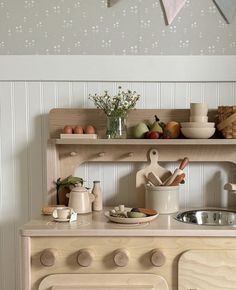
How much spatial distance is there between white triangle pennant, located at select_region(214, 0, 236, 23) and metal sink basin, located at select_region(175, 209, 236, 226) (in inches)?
35.9

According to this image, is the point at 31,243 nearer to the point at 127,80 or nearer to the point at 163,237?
the point at 163,237

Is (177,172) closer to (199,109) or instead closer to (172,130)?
(172,130)

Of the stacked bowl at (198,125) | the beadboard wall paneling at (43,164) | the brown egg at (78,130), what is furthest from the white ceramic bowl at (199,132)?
the brown egg at (78,130)

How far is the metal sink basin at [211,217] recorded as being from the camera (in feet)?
6.39

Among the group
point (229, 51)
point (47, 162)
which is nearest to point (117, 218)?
point (47, 162)

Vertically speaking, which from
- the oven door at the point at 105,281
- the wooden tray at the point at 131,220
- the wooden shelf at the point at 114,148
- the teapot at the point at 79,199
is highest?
the wooden shelf at the point at 114,148

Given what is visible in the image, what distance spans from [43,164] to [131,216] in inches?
23.5

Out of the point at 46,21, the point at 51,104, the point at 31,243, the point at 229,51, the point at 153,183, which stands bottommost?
the point at 31,243

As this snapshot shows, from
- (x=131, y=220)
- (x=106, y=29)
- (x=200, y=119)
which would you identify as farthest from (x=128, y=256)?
(x=106, y=29)

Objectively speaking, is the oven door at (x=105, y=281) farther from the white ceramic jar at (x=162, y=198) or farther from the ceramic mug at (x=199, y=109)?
the ceramic mug at (x=199, y=109)

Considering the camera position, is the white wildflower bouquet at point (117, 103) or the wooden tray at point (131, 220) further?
the white wildflower bouquet at point (117, 103)

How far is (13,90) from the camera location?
208 cm

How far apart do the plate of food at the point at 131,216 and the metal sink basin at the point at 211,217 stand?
0.75 feet

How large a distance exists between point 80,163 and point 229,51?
2.90 feet
